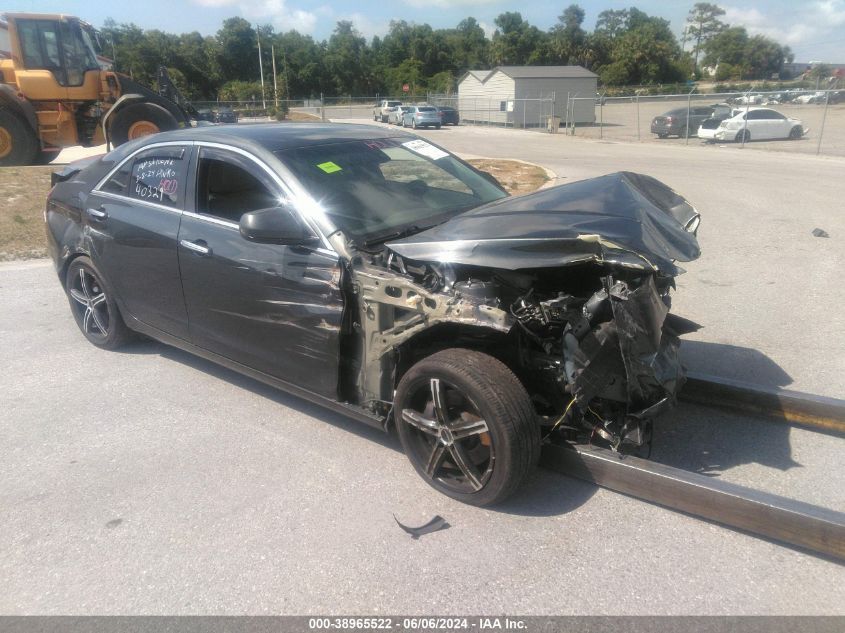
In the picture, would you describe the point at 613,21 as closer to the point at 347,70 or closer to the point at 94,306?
the point at 347,70

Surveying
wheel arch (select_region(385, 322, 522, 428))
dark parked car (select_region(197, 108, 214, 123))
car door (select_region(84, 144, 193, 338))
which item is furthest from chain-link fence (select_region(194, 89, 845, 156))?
wheel arch (select_region(385, 322, 522, 428))

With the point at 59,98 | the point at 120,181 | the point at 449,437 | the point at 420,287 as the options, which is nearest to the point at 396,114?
the point at 59,98

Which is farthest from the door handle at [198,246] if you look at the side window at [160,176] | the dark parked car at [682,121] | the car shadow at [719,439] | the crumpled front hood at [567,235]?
the dark parked car at [682,121]

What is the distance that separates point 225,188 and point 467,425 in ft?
7.42

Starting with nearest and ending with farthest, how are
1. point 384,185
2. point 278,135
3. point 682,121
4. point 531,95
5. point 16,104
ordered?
1. point 384,185
2. point 278,135
3. point 16,104
4. point 682,121
5. point 531,95

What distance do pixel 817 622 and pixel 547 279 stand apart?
1.86 metres

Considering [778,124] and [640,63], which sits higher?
[640,63]

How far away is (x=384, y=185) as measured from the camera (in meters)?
4.07

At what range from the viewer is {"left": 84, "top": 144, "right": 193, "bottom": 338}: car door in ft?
14.3

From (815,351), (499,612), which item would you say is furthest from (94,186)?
(815,351)

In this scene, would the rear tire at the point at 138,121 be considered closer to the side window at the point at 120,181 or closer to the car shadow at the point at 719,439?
the side window at the point at 120,181

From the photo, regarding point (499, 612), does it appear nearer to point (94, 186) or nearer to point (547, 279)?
point (547, 279)

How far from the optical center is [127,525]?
3.18 m

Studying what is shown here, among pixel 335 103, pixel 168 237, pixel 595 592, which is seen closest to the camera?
pixel 595 592
